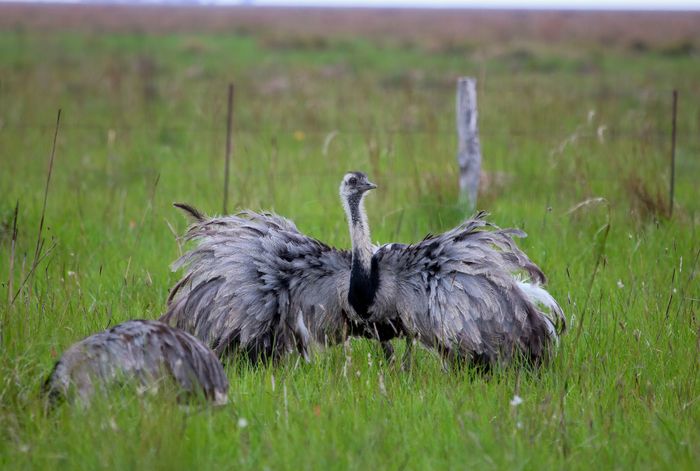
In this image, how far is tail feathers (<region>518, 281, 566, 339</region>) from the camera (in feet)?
17.2

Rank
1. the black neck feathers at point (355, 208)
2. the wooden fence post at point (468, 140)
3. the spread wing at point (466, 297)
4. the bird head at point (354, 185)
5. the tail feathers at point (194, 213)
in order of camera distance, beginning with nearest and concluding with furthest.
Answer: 1. the spread wing at point (466, 297)
2. the black neck feathers at point (355, 208)
3. the bird head at point (354, 185)
4. the tail feathers at point (194, 213)
5. the wooden fence post at point (468, 140)

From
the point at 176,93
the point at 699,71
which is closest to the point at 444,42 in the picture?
the point at 699,71

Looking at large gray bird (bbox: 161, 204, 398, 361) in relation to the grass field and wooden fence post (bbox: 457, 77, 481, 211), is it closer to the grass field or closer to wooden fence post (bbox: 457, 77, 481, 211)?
the grass field

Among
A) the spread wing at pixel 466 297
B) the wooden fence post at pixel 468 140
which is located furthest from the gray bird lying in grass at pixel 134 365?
the wooden fence post at pixel 468 140

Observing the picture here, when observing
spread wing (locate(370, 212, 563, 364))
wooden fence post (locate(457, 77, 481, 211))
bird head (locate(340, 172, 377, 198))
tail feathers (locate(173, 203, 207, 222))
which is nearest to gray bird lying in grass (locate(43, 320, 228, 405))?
spread wing (locate(370, 212, 563, 364))

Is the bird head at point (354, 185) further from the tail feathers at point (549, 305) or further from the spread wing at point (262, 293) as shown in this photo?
the tail feathers at point (549, 305)

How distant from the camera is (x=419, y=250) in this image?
17.5 ft

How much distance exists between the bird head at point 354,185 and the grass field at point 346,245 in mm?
877

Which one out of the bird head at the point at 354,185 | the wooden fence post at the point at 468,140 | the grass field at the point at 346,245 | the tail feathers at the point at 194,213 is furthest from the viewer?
the wooden fence post at the point at 468,140

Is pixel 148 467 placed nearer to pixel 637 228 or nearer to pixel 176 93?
pixel 637 228

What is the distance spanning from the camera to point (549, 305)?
209 inches

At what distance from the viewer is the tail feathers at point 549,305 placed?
5.25 m

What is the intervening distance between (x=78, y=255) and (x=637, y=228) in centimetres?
397

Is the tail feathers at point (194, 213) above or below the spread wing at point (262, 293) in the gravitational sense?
above
